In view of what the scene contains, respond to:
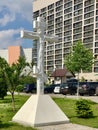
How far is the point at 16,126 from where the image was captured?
1239 cm

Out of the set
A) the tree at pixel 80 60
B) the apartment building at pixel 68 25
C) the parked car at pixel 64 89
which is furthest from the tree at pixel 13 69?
the apartment building at pixel 68 25

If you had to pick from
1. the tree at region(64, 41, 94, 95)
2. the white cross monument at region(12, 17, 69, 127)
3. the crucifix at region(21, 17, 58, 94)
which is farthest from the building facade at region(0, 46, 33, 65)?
the white cross monument at region(12, 17, 69, 127)

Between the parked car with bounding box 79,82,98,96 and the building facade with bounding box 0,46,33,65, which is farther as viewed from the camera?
the building facade with bounding box 0,46,33,65

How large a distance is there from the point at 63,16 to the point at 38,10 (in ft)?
56.4

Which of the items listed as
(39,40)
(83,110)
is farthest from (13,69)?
(39,40)

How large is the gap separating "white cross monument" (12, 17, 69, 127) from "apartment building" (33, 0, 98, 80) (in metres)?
75.7

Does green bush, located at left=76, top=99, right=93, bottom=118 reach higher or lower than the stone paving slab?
higher

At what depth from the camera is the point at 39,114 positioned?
1271 cm

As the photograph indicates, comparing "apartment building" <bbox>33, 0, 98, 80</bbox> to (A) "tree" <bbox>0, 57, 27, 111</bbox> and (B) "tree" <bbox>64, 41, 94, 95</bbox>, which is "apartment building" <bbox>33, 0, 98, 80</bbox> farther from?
(A) "tree" <bbox>0, 57, 27, 111</bbox>

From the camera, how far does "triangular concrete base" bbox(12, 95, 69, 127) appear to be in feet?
41.3

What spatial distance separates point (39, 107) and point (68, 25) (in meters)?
98.3

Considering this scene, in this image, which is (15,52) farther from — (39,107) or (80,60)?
(39,107)

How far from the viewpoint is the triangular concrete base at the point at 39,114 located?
41.3 ft

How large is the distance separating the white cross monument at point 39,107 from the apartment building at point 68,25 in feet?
248
